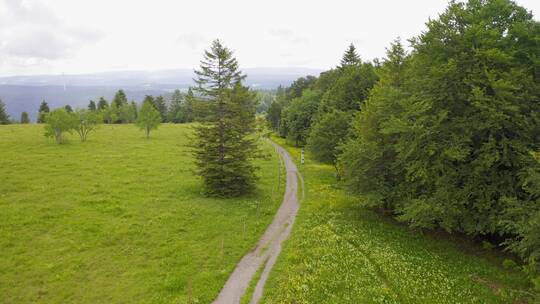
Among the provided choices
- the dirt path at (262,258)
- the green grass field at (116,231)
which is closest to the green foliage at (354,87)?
the green grass field at (116,231)

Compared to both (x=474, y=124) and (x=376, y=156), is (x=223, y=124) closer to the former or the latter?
(x=376, y=156)

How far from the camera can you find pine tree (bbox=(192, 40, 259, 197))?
3350 cm

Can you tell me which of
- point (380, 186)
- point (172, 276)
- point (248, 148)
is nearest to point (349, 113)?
point (248, 148)

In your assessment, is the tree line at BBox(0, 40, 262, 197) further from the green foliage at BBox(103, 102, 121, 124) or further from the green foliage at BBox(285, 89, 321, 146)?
the green foliage at BBox(103, 102, 121, 124)

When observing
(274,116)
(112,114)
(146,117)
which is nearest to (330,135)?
(146,117)

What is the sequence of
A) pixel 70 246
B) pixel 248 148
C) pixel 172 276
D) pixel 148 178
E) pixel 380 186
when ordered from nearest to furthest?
1. pixel 172 276
2. pixel 70 246
3. pixel 380 186
4. pixel 248 148
5. pixel 148 178

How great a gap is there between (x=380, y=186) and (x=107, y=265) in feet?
67.9

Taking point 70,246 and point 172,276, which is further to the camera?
point 70,246

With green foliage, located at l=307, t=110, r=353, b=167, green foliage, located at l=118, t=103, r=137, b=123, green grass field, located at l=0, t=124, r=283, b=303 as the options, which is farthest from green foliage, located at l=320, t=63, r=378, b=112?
green foliage, located at l=118, t=103, r=137, b=123

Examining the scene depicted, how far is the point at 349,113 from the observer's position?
48094mm

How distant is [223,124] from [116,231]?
14116mm

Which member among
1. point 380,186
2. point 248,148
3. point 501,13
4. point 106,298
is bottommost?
point 106,298

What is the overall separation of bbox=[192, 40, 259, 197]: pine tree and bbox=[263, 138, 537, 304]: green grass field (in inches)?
395

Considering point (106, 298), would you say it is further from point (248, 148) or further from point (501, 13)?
point (501, 13)
